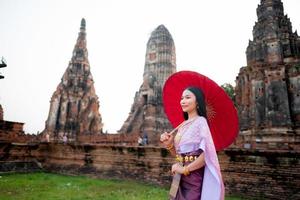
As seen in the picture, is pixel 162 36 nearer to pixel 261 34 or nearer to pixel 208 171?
pixel 261 34

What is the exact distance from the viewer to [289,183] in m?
7.02

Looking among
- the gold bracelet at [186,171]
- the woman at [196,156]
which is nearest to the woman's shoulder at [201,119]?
the woman at [196,156]

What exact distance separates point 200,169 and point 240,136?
1731cm

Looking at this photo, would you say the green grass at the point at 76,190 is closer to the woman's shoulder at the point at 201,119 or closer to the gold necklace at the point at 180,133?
the gold necklace at the point at 180,133

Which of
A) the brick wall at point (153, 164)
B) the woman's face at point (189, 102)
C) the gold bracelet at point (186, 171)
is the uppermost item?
the woman's face at point (189, 102)

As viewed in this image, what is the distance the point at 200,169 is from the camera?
2777 mm

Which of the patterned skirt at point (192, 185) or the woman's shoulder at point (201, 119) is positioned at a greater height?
the woman's shoulder at point (201, 119)

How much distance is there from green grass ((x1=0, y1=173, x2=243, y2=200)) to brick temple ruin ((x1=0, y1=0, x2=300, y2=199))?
1035mm

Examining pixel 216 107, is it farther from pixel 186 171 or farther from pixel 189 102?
pixel 186 171

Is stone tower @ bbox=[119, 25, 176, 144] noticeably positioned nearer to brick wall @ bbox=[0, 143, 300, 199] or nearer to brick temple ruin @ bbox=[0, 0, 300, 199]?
brick temple ruin @ bbox=[0, 0, 300, 199]

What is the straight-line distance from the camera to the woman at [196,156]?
104 inches

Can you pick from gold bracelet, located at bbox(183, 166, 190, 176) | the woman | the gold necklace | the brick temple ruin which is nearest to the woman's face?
the woman

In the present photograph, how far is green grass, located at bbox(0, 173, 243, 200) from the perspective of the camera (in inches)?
269

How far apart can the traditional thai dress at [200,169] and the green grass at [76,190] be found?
437 centimetres
